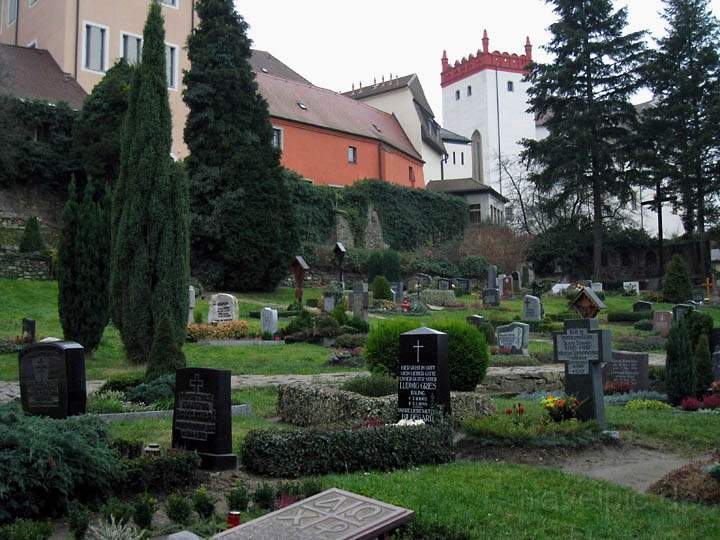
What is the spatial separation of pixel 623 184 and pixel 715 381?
2953cm

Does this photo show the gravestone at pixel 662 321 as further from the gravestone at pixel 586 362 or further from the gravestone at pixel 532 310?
the gravestone at pixel 586 362

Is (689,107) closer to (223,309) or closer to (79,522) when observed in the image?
(223,309)

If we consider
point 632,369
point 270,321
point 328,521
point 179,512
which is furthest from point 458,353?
point 270,321

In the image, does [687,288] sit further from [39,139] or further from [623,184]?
[39,139]

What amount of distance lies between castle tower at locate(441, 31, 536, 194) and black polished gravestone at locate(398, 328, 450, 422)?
64.6m

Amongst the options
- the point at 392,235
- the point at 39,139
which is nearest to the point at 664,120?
the point at 392,235

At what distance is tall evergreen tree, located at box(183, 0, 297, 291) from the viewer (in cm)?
3266

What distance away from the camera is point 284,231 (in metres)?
34.1

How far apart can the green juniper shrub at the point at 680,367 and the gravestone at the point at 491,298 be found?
18.8 metres

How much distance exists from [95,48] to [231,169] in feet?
33.2

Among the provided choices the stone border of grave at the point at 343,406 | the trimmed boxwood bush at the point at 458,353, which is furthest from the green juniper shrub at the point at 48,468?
the trimmed boxwood bush at the point at 458,353

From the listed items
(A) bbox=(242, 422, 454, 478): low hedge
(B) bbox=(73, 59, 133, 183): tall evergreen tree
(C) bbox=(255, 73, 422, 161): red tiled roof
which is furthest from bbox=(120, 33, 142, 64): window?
(A) bbox=(242, 422, 454, 478): low hedge

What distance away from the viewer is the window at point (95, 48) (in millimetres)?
36219

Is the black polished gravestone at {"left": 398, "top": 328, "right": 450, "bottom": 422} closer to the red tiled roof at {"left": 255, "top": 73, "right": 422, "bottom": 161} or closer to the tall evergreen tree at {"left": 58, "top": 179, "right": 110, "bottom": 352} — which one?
the tall evergreen tree at {"left": 58, "top": 179, "right": 110, "bottom": 352}
